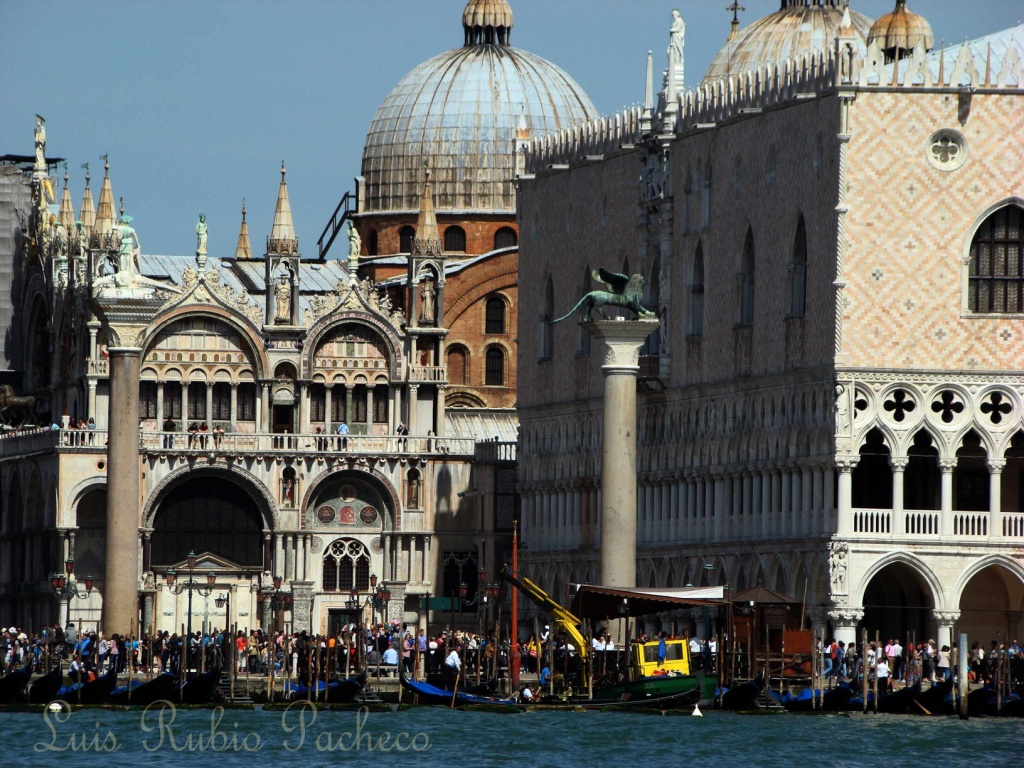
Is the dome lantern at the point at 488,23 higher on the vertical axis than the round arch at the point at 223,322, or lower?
higher

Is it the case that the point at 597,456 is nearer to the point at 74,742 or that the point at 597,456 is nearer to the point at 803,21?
the point at 803,21

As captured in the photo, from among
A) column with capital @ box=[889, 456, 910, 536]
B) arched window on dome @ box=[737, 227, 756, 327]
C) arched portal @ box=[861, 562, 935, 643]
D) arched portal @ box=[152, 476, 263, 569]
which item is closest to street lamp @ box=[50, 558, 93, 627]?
arched portal @ box=[152, 476, 263, 569]

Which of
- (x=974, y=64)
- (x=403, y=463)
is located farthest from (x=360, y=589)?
(x=974, y=64)

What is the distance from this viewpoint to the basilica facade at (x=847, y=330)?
79625 mm

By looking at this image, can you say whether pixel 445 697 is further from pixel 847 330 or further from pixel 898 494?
pixel 847 330

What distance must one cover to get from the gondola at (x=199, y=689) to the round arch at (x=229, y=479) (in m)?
23.7

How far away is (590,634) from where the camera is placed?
7656 cm

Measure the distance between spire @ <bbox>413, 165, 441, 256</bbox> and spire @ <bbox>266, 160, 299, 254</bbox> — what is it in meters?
3.56

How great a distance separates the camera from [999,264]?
8000 centimetres

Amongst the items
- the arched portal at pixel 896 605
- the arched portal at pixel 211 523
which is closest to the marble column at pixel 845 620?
the arched portal at pixel 896 605

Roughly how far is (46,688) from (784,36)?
34907 millimetres

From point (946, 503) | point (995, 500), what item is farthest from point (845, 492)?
point (995, 500)

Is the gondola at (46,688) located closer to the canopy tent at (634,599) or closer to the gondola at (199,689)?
the gondola at (199,689)

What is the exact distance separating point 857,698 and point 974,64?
15407 mm
